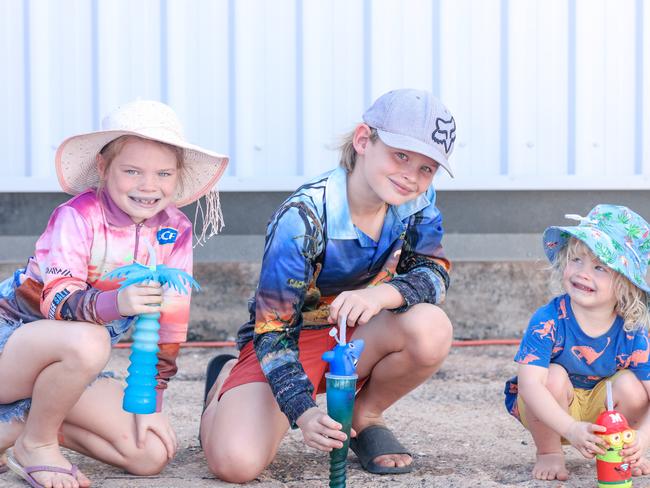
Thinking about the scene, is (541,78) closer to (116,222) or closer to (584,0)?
(584,0)

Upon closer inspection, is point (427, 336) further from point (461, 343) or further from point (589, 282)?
point (461, 343)

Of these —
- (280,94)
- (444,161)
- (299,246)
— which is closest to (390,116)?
(444,161)

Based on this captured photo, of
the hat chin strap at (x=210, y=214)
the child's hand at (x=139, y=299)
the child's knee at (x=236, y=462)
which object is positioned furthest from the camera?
the hat chin strap at (x=210, y=214)

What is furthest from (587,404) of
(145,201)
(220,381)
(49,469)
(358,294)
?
(49,469)

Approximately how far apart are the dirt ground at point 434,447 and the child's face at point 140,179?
79cm

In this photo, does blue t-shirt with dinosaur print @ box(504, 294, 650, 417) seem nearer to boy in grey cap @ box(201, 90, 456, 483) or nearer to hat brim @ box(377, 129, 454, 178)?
boy in grey cap @ box(201, 90, 456, 483)

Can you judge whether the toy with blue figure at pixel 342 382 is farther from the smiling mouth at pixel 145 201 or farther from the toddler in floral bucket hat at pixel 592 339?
the smiling mouth at pixel 145 201

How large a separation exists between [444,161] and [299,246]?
488 millimetres

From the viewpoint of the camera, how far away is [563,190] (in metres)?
4.92

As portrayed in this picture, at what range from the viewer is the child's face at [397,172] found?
3012 mm

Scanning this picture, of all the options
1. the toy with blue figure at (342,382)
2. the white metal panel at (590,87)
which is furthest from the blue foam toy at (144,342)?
the white metal panel at (590,87)

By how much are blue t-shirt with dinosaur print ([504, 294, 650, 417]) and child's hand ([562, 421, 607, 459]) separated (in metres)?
0.24

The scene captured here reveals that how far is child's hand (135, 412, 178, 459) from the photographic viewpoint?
3000 mm

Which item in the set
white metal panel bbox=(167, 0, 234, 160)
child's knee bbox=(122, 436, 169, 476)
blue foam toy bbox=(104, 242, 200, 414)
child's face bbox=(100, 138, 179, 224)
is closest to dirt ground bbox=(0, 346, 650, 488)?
child's knee bbox=(122, 436, 169, 476)
